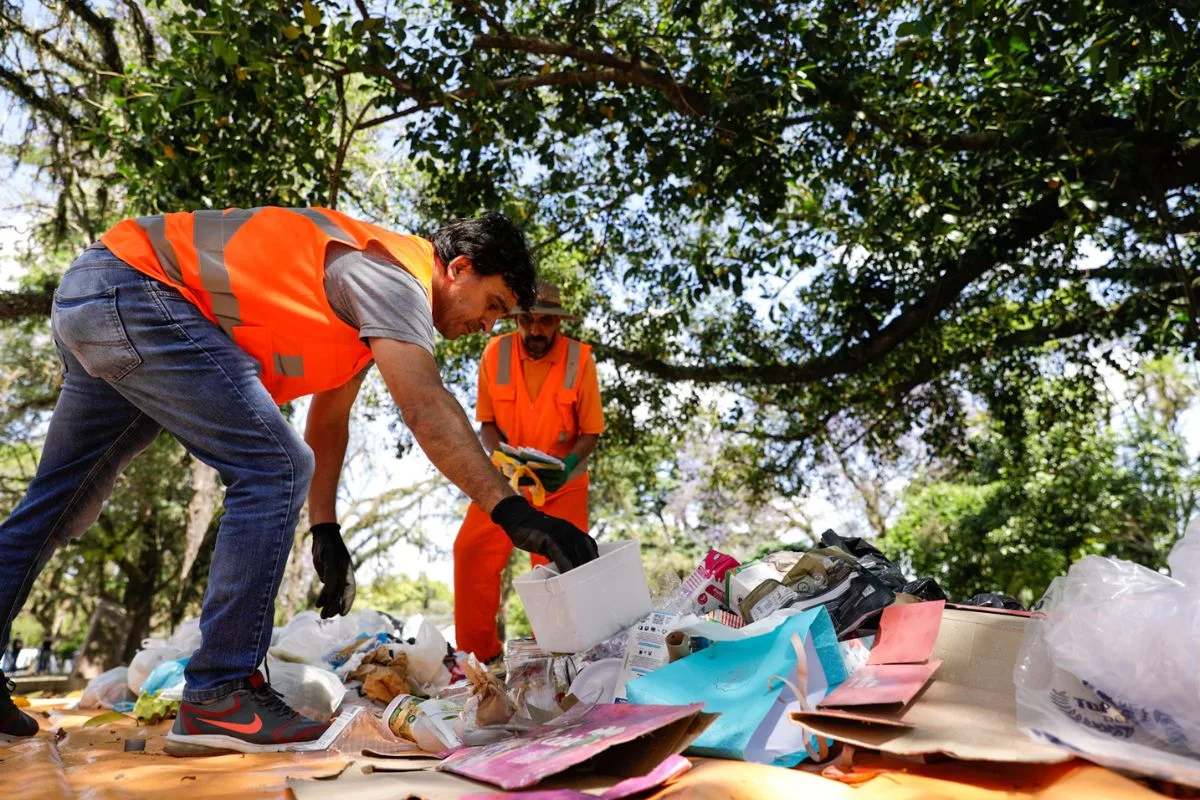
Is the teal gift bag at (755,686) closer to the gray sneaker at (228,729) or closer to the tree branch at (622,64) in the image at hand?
the gray sneaker at (228,729)

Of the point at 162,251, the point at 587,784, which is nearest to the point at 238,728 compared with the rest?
the point at 587,784

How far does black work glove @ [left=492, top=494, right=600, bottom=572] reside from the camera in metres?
2.05

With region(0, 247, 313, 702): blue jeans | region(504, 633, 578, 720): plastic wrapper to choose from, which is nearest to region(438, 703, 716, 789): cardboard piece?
region(504, 633, 578, 720): plastic wrapper

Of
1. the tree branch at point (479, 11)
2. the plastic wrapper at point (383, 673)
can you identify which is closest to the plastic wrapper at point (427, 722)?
the plastic wrapper at point (383, 673)

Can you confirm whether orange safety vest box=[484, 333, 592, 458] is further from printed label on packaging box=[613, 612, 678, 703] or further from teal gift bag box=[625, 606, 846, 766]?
teal gift bag box=[625, 606, 846, 766]

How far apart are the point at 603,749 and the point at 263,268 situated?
4.71ft

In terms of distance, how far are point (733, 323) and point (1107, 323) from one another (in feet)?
10.5

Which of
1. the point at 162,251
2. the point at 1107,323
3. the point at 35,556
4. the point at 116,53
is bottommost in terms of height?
the point at 35,556

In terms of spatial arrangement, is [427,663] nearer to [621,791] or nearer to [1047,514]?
[621,791]

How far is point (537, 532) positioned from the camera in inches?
80.4

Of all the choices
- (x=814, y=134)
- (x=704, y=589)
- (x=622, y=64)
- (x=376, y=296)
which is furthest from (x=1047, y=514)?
(x=376, y=296)

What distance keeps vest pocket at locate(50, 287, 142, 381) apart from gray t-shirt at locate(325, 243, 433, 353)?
49 centimetres

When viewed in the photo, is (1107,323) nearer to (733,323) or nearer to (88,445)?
(733,323)

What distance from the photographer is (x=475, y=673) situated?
7.07ft
